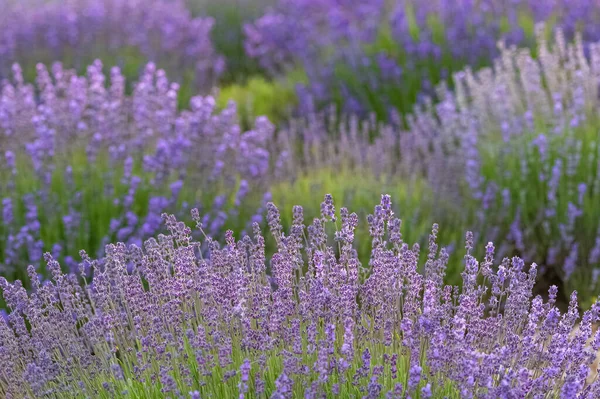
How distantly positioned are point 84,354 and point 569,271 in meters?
2.33

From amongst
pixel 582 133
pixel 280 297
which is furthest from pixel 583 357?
pixel 582 133

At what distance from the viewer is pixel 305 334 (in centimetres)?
242

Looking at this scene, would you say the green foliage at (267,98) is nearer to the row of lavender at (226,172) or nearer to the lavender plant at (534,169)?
the row of lavender at (226,172)

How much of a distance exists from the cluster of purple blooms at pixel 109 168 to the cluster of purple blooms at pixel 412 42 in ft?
7.09

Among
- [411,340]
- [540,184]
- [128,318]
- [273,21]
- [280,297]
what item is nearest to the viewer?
[411,340]

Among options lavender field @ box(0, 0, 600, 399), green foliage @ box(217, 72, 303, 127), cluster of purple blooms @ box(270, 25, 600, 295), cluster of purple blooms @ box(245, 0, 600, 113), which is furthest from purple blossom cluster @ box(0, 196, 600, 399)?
green foliage @ box(217, 72, 303, 127)

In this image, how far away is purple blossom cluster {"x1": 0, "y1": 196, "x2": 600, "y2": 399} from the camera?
7.02 ft

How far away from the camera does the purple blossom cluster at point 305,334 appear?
7.02ft

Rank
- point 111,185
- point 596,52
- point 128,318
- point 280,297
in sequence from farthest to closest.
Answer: point 596,52 → point 111,185 → point 128,318 → point 280,297

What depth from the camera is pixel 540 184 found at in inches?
170

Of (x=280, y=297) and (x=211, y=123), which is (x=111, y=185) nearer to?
(x=211, y=123)

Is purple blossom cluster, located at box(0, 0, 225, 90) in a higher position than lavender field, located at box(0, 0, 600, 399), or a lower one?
higher

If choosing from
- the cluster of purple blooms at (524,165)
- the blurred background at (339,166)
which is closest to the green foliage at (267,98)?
the blurred background at (339,166)

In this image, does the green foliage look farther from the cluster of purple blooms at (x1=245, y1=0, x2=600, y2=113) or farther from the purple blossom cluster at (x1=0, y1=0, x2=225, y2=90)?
the purple blossom cluster at (x1=0, y1=0, x2=225, y2=90)
